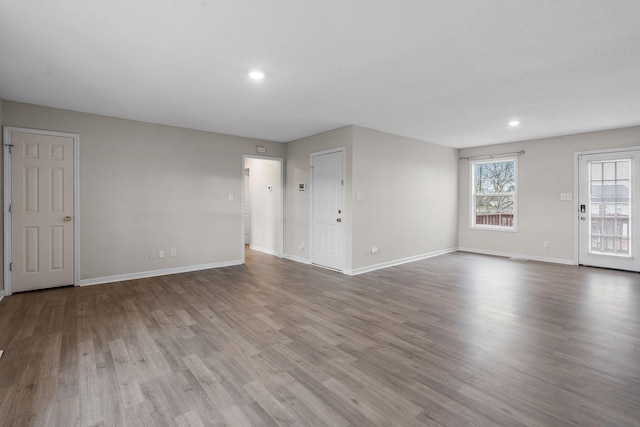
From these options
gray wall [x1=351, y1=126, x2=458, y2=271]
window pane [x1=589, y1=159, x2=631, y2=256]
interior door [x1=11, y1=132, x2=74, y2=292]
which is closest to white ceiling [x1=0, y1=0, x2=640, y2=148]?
interior door [x1=11, y1=132, x2=74, y2=292]

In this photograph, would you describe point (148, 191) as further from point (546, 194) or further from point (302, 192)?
point (546, 194)

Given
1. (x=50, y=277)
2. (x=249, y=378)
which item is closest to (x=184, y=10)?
(x=249, y=378)

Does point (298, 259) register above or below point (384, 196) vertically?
below

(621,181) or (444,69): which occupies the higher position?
(444,69)

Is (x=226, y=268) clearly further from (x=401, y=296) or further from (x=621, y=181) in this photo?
(x=621, y=181)

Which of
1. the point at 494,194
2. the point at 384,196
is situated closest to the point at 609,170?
the point at 494,194

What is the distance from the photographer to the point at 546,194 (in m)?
6.14

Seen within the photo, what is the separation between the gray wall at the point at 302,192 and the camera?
16.9 ft

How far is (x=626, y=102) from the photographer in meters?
3.92

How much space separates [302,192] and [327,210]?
0.88 m

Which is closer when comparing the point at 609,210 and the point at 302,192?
the point at 609,210

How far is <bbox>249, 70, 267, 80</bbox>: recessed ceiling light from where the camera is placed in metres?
3.04

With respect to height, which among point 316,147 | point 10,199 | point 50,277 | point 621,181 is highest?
point 316,147

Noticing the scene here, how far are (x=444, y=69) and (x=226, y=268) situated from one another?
4.62 meters
